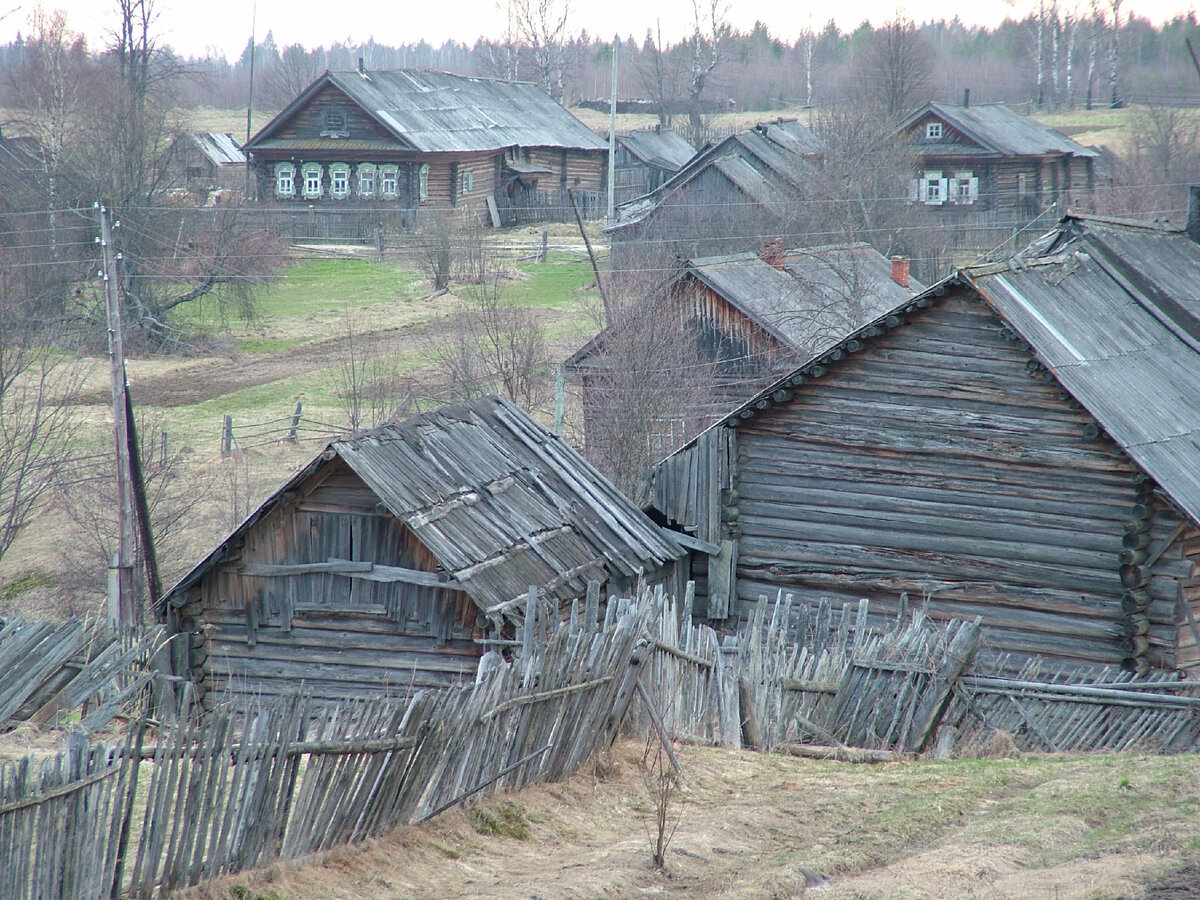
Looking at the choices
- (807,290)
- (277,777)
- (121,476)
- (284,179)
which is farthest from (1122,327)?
(284,179)

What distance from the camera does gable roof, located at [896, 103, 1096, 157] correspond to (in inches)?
1999

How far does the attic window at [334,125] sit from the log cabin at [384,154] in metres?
0.04

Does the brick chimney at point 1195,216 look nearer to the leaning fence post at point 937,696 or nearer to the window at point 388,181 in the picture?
the leaning fence post at point 937,696

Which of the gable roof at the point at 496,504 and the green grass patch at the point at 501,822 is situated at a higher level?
the gable roof at the point at 496,504

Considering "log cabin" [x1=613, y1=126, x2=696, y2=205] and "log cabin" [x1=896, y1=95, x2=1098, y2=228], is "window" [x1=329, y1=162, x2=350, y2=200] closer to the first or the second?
"log cabin" [x1=613, y1=126, x2=696, y2=205]

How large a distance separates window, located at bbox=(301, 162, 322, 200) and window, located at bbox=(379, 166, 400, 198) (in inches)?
105

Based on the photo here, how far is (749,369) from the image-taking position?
2441cm

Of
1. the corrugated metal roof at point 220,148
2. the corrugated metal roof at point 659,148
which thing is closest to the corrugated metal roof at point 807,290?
the corrugated metal roof at point 659,148

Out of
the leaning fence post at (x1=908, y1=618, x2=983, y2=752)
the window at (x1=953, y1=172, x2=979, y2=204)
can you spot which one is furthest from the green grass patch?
the window at (x1=953, y1=172, x2=979, y2=204)

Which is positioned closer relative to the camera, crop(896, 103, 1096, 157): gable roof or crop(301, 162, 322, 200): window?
crop(896, 103, 1096, 157): gable roof

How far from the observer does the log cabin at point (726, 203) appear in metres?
38.4

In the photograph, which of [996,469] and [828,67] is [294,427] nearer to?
[996,469]

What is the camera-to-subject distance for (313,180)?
168 feet

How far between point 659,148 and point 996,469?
49.6 metres
